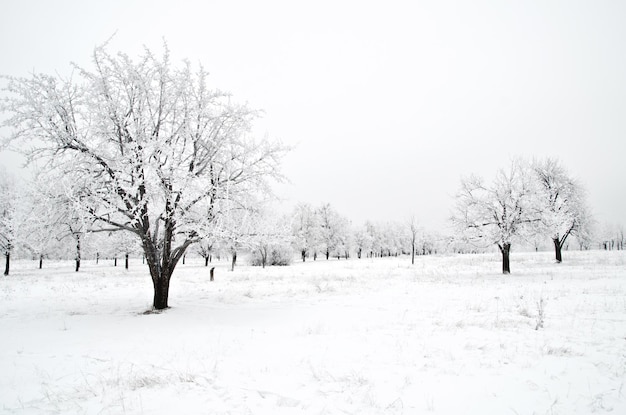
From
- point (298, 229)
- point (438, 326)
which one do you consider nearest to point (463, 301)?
point (438, 326)

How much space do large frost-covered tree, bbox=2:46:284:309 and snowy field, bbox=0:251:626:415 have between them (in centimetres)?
342

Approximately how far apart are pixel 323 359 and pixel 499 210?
939 inches

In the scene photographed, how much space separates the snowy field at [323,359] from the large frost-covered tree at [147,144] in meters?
3.42

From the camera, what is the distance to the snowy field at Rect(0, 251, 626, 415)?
4586 millimetres

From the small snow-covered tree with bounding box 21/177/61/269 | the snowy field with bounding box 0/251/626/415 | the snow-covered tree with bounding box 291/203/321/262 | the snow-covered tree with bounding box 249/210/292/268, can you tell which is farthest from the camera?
the snow-covered tree with bounding box 291/203/321/262

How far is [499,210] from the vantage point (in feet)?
81.1

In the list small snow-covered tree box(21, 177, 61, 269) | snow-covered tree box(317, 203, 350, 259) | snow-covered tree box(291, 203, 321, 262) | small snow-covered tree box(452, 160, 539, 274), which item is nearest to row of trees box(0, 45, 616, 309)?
small snow-covered tree box(21, 177, 61, 269)

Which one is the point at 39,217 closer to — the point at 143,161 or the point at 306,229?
the point at 143,161

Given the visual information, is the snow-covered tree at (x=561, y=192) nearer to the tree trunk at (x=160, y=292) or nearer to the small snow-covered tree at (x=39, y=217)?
the tree trunk at (x=160, y=292)

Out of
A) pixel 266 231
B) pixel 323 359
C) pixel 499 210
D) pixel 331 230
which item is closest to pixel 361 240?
pixel 331 230

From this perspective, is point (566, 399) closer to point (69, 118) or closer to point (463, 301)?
point (463, 301)

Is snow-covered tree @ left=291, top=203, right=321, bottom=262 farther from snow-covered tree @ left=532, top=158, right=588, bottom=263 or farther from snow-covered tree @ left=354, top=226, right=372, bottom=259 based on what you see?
snow-covered tree @ left=532, top=158, right=588, bottom=263

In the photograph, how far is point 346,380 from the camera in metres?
5.29

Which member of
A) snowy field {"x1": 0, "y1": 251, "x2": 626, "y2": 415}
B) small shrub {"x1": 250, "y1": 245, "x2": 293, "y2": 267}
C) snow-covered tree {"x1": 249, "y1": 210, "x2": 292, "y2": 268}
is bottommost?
small shrub {"x1": 250, "y1": 245, "x2": 293, "y2": 267}
